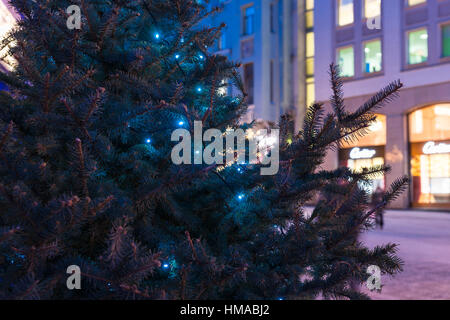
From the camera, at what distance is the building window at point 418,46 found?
23.6 metres

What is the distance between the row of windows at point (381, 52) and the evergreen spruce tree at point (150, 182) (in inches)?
819

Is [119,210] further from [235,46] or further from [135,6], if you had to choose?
[235,46]

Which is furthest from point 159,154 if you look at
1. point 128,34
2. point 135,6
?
point 135,6

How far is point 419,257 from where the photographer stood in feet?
29.1

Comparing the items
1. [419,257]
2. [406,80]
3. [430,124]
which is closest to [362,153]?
[430,124]

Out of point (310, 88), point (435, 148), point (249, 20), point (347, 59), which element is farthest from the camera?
point (310, 88)

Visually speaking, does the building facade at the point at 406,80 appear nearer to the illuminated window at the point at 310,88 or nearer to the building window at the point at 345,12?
the building window at the point at 345,12

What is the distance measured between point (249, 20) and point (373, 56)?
9.31 metres

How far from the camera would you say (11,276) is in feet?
4.85

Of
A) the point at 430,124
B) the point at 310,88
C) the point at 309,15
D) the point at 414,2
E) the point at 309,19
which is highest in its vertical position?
the point at 309,15

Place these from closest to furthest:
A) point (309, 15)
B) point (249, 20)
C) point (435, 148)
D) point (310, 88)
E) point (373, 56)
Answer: point (435, 148), point (373, 56), point (249, 20), point (310, 88), point (309, 15)

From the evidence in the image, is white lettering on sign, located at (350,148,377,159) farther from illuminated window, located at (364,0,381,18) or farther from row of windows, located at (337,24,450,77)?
illuminated window, located at (364,0,381,18)

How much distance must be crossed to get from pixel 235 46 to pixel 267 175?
31069 millimetres

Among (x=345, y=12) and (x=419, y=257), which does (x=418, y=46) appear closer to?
(x=345, y=12)
